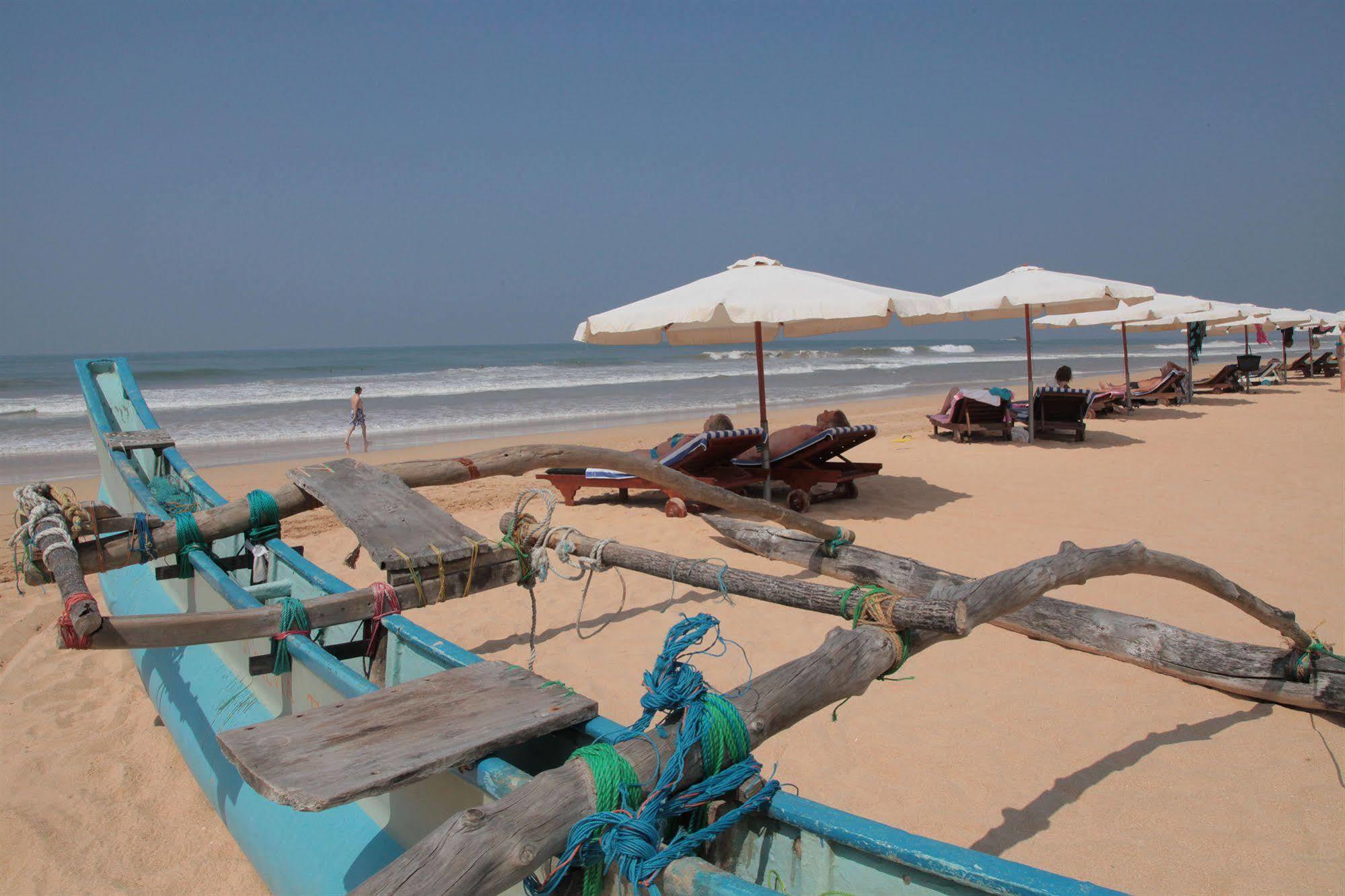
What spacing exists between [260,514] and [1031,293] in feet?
28.7

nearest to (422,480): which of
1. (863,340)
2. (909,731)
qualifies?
(909,731)

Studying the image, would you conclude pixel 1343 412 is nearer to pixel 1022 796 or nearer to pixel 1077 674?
pixel 1077 674

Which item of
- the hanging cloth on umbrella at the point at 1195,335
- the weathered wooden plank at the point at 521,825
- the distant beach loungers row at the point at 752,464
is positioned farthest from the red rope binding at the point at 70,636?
the hanging cloth on umbrella at the point at 1195,335

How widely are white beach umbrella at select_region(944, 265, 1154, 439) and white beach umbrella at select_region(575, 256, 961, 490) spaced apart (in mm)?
2009

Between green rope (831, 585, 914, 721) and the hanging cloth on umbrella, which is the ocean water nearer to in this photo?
the hanging cloth on umbrella

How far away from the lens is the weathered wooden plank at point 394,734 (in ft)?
5.07

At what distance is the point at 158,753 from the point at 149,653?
657 mm

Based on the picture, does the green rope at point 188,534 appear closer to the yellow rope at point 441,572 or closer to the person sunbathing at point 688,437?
the yellow rope at point 441,572

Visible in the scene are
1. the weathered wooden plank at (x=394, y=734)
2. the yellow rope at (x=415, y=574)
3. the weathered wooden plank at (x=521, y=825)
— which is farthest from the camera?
the yellow rope at (x=415, y=574)

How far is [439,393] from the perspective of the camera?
79.7 ft

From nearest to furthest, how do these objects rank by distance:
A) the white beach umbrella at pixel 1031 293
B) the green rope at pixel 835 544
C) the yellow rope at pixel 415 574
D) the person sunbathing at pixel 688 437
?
the yellow rope at pixel 415 574, the green rope at pixel 835 544, the person sunbathing at pixel 688 437, the white beach umbrella at pixel 1031 293

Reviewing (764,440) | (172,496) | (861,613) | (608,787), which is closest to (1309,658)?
(861,613)

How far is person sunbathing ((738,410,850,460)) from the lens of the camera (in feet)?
23.9

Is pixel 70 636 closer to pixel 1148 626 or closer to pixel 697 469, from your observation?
pixel 1148 626
